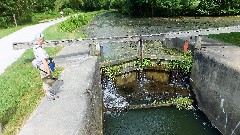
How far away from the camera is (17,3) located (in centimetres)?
2722

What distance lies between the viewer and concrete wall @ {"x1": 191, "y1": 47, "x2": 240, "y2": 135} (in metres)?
9.54

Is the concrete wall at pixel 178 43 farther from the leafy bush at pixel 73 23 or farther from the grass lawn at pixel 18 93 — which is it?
the leafy bush at pixel 73 23

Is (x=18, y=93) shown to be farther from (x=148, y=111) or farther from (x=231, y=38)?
(x=231, y=38)

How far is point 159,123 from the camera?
1156 cm

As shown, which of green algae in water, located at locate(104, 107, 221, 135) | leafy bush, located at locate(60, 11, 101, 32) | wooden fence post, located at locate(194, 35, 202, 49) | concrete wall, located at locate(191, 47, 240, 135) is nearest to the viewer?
concrete wall, located at locate(191, 47, 240, 135)

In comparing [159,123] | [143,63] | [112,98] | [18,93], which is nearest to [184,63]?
[143,63]

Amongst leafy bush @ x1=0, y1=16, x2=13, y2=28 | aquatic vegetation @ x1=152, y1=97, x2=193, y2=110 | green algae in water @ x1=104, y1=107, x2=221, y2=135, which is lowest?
green algae in water @ x1=104, y1=107, x2=221, y2=135

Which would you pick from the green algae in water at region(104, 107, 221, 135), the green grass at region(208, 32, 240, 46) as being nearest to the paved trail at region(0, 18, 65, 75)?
the green algae in water at region(104, 107, 221, 135)

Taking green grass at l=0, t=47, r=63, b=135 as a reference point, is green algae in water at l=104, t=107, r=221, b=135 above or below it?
below

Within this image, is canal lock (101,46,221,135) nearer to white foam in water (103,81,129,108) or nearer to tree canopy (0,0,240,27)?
white foam in water (103,81,129,108)

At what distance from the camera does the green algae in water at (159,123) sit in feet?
35.9

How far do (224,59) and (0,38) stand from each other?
1336cm

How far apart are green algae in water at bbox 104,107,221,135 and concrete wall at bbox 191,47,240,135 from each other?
437 mm

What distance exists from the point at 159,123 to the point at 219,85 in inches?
104
